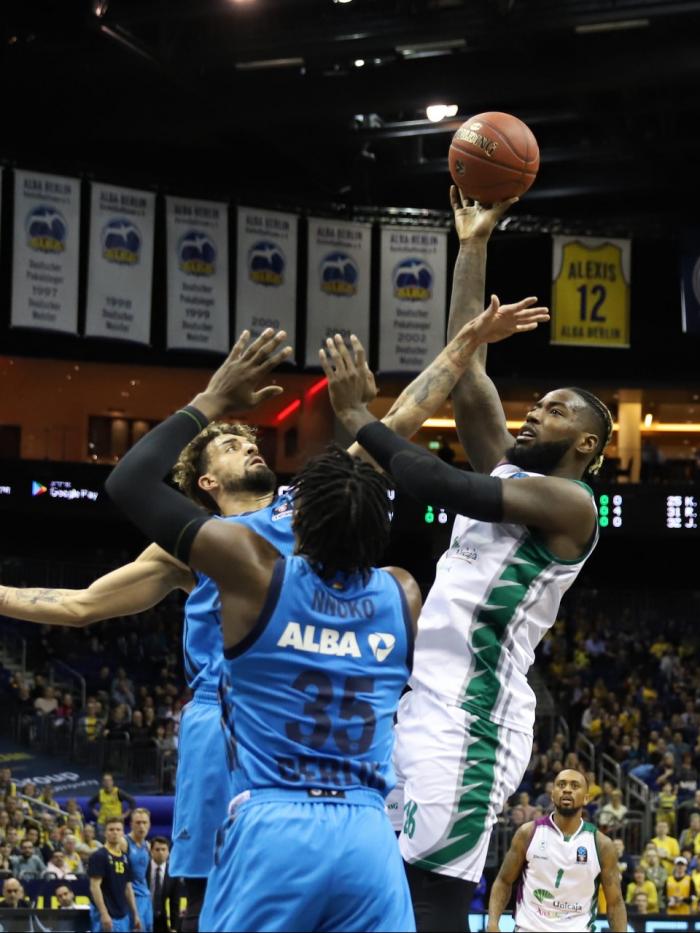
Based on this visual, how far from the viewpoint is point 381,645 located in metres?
3.64

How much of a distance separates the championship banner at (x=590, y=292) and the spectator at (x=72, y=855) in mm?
11612

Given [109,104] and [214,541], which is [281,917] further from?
[109,104]

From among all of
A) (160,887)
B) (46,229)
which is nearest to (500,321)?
(160,887)

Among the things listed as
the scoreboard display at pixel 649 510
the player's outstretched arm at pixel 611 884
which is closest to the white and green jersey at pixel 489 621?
the player's outstretched arm at pixel 611 884

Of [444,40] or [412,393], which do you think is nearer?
[412,393]

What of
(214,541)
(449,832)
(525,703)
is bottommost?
(449,832)

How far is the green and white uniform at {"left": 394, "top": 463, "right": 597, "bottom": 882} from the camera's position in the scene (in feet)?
15.1

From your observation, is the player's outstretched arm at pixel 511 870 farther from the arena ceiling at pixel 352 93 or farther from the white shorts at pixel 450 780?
the arena ceiling at pixel 352 93

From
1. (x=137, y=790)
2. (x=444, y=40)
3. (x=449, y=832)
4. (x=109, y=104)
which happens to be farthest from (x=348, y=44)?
(x=449, y=832)

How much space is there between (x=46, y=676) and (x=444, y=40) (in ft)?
38.8

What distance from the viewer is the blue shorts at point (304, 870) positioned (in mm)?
3359

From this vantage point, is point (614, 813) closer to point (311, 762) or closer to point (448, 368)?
Result: point (448, 368)

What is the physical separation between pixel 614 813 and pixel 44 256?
441 inches

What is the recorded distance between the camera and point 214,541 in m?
3.48
